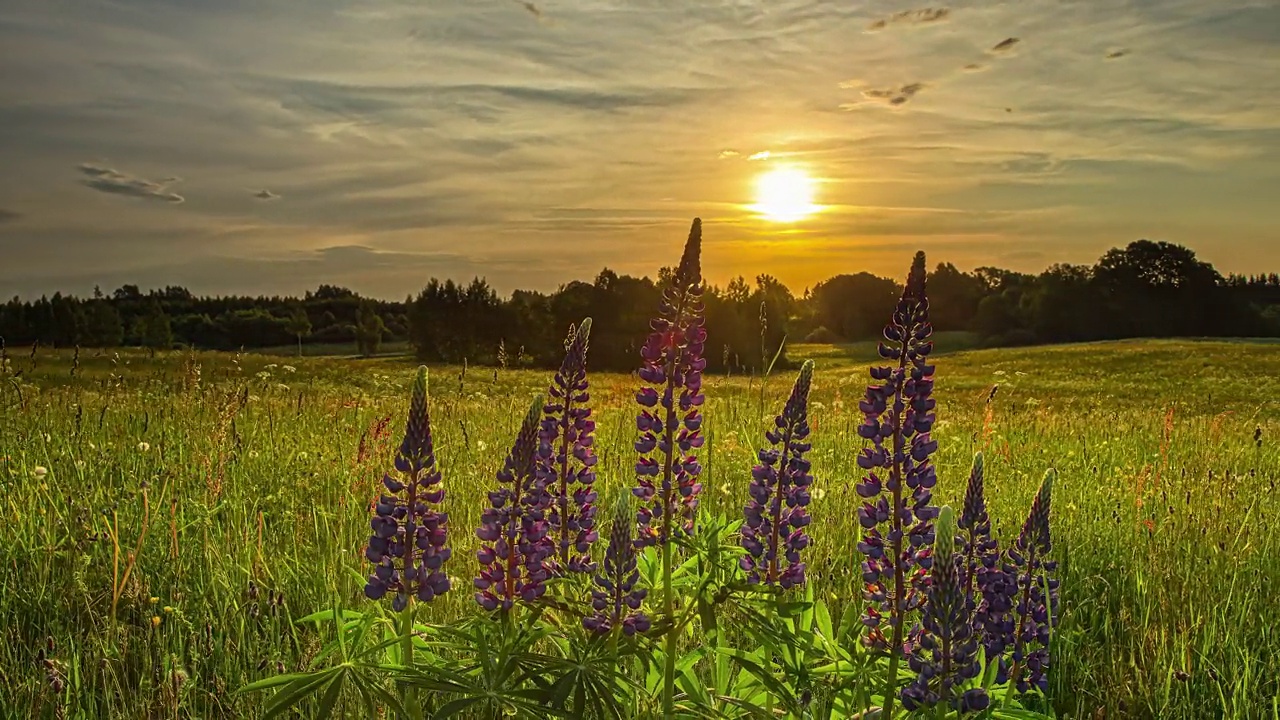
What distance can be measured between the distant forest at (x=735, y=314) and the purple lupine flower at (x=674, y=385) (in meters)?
44.0

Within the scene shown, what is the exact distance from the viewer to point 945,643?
2.46 metres

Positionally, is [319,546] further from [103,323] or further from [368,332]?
[368,332]

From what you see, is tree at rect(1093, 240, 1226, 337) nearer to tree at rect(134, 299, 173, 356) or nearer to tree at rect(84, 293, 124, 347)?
tree at rect(134, 299, 173, 356)

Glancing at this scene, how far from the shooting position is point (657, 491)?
2.93 meters

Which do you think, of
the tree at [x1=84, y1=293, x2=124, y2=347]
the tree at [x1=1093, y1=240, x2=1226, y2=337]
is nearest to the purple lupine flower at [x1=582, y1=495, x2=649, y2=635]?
the tree at [x1=84, y1=293, x2=124, y2=347]

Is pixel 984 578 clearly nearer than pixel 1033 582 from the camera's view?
Yes

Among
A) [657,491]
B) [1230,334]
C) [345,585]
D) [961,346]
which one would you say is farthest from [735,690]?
[1230,334]

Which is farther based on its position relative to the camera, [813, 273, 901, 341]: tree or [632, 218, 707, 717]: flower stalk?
[813, 273, 901, 341]: tree

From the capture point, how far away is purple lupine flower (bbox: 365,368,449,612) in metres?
2.65

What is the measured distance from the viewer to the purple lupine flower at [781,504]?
2.84 metres

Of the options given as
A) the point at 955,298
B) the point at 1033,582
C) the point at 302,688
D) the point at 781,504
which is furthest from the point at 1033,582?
the point at 955,298

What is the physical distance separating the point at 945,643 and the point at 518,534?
131cm

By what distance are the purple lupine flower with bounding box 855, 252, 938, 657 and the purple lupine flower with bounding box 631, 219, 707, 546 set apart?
1.78ft

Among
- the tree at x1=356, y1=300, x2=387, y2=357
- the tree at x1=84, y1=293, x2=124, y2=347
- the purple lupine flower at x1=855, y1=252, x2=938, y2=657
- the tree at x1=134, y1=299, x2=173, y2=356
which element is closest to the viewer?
the purple lupine flower at x1=855, y1=252, x2=938, y2=657
